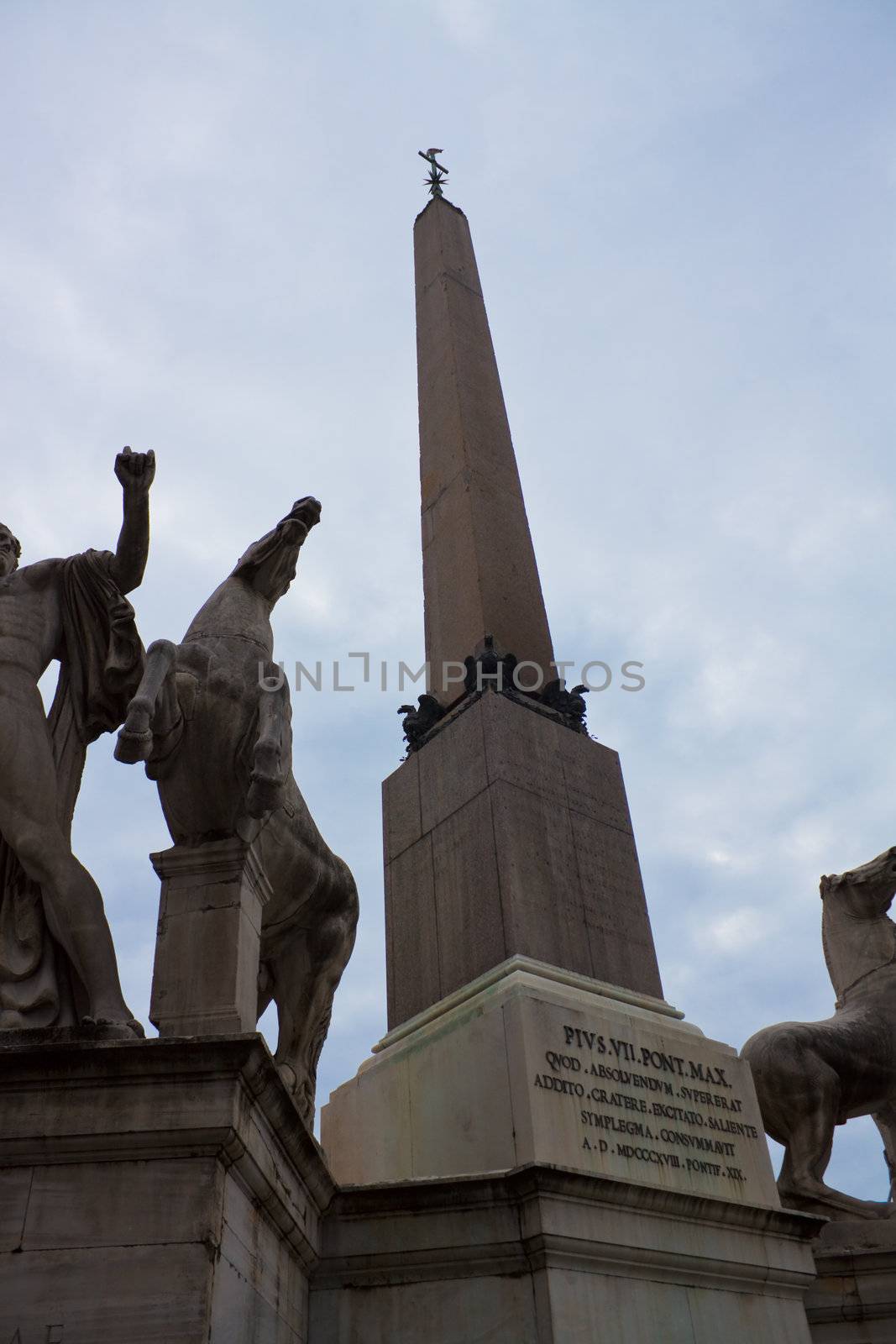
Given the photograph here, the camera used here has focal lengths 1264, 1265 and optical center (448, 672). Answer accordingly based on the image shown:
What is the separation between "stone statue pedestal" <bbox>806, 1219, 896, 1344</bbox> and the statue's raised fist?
613 cm

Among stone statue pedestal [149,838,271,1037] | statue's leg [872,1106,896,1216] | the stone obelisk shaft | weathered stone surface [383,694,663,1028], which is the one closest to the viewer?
stone statue pedestal [149,838,271,1037]

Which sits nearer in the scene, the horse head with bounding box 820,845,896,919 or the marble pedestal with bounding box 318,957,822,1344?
the marble pedestal with bounding box 318,957,822,1344

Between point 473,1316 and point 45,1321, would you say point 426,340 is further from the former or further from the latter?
point 45,1321

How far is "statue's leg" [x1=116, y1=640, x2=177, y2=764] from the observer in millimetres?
5578

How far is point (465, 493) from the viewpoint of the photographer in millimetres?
11695

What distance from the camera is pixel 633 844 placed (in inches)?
380

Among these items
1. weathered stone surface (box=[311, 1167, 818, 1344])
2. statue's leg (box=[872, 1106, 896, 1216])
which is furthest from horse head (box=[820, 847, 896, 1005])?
weathered stone surface (box=[311, 1167, 818, 1344])

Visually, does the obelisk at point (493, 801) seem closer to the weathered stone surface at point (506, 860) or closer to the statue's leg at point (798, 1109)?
the weathered stone surface at point (506, 860)

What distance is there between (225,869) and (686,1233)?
3.29 metres

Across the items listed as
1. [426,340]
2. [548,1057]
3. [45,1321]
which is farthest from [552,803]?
[426,340]

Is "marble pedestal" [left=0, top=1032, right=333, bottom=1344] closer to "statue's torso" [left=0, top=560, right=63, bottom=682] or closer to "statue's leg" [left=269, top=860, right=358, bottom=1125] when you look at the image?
"statue's leg" [left=269, top=860, right=358, bottom=1125]

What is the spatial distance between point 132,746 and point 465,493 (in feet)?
21.7

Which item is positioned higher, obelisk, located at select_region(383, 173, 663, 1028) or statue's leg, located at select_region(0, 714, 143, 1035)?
obelisk, located at select_region(383, 173, 663, 1028)

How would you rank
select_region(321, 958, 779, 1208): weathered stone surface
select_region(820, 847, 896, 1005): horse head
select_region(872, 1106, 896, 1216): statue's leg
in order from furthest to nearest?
select_region(820, 847, 896, 1005): horse head < select_region(872, 1106, 896, 1216): statue's leg < select_region(321, 958, 779, 1208): weathered stone surface
